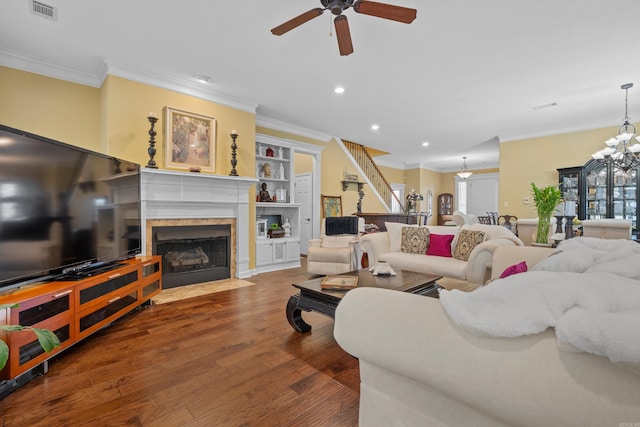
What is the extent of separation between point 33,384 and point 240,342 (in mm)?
1256

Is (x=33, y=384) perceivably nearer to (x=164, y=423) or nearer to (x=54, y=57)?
(x=164, y=423)

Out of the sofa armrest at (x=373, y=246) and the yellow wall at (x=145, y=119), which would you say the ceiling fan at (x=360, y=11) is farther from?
the sofa armrest at (x=373, y=246)

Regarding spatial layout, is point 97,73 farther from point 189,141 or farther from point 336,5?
point 336,5

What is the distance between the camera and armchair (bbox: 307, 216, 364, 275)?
14.6 ft

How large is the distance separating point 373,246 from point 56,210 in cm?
346

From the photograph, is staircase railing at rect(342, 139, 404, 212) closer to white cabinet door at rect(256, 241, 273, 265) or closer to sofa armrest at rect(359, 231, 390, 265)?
white cabinet door at rect(256, 241, 273, 265)

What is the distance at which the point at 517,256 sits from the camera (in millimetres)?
2537

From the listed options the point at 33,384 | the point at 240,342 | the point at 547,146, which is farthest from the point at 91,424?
the point at 547,146

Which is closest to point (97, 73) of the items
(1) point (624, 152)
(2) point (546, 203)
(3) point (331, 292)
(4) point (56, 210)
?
(4) point (56, 210)

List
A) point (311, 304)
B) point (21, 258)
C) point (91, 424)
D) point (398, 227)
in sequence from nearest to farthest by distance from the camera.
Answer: point (91, 424), point (21, 258), point (311, 304), point (398, 227)

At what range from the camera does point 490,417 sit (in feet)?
2.63

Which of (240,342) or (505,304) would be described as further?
(240,342)

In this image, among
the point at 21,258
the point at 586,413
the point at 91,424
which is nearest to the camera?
the point at 586,413

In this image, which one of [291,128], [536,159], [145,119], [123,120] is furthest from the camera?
[536,159]
